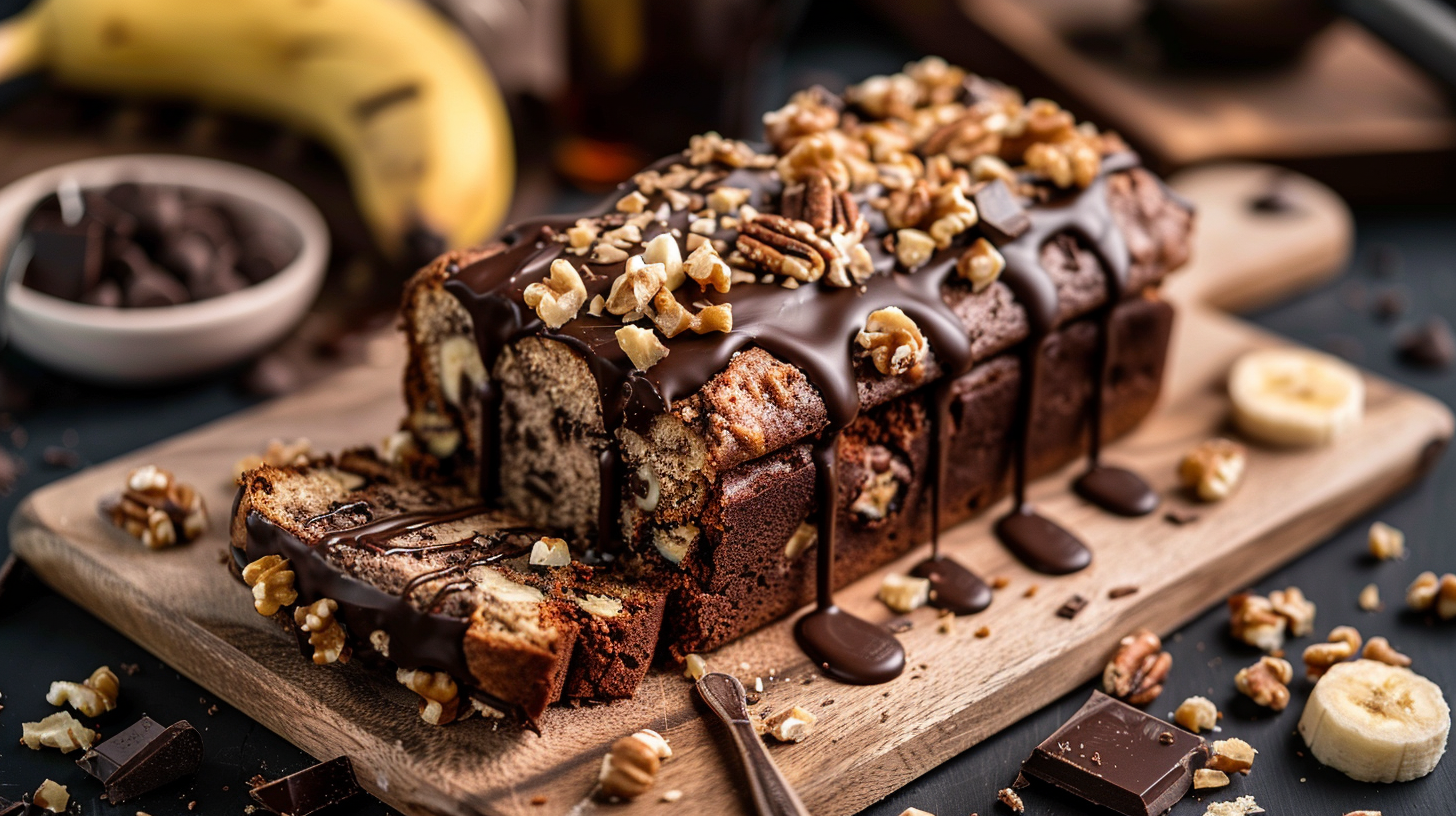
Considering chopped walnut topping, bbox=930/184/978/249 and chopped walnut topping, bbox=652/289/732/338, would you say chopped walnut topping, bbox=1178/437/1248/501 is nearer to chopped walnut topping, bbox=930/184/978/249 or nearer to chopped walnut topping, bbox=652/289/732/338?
chopped walnut topping, bbox=930/184/978/249

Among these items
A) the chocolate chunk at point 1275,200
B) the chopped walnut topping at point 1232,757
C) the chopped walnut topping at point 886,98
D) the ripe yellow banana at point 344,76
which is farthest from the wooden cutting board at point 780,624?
the chopped walnut topping at point 886,98

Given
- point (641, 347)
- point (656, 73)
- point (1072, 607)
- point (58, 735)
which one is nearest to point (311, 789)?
point (58, 735)

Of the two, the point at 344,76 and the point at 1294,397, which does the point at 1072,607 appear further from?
the point at 344,76

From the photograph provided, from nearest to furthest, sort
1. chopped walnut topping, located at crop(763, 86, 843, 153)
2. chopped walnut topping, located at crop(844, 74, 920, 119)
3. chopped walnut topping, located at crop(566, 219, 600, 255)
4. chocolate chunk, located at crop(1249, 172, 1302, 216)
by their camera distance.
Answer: chopped walnut topping, located at crop(566, 219, 600, 255) < chopped walnut topping, located at crop(763, 86, 843, 153) < chopped walnut topping, located at crop(844, 74, 920, 119) < chocolate chunk, located at crop(1249, 172, 1302, 216)

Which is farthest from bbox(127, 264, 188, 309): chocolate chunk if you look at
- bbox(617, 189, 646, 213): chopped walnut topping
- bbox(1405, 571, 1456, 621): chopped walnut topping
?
bbox(1405, 571, 1456, 621): chopped walnut topping

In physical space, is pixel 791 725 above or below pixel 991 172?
below

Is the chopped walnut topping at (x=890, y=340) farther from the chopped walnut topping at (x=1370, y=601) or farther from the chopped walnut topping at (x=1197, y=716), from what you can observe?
the chopped walnut topping at (x=1370, y=601)

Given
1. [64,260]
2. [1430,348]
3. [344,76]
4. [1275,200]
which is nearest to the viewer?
[64,260]
